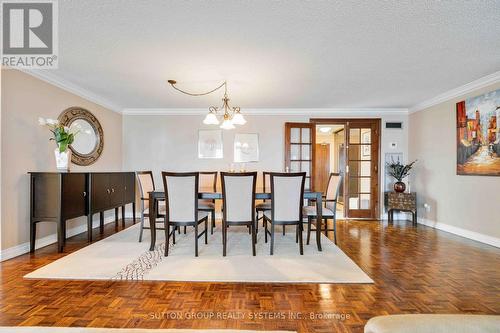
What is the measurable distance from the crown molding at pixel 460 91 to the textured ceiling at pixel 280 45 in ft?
0.58

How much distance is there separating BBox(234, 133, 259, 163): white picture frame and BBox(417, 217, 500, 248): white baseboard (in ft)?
11.4

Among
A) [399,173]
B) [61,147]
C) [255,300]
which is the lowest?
[255,300]

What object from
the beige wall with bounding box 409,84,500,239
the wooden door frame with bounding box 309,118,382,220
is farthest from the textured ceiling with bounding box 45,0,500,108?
the wooden door frame with bounding box 309,118,382,220

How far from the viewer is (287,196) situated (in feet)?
10.2

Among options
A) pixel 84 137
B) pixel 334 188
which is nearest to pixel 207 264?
pixel 334 188

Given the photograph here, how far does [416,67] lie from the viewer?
10.8ft

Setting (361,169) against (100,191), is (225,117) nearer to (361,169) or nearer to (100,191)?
(100,191)

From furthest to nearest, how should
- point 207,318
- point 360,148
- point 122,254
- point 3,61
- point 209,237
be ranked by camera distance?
point 360,148, point 209,237, point 122,254, point 3,61, point 207,318

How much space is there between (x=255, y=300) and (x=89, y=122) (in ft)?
13.7

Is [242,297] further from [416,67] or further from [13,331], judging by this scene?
[416,67]

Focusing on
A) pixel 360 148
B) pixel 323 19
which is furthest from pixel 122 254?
pixel 360 148

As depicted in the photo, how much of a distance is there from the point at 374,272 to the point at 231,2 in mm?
2753

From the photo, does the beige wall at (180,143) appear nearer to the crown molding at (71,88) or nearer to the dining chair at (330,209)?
the crown molding at (71,88)
